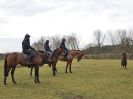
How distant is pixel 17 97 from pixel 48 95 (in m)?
1.47

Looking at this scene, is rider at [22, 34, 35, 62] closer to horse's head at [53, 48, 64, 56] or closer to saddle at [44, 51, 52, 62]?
saddle at [44, 51, 52, 62]

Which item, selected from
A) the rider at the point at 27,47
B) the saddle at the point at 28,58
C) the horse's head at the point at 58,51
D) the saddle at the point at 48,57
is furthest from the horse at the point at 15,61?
the horse's head at the point at 58,51

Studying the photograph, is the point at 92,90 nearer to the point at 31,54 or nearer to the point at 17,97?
the point at 17,97

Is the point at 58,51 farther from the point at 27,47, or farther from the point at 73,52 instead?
the point at 27,47

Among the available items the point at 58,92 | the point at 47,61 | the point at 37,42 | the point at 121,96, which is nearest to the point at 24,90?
the point at 58,92

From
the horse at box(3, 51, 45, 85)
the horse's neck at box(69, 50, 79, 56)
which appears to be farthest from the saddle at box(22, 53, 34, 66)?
the horse's neck at box(69, 50, 79, 56)

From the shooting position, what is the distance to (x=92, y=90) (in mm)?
19750

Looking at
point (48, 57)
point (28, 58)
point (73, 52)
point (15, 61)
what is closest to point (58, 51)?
point (48, 57)

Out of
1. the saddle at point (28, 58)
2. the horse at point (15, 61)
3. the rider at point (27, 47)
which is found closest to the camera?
the horse at point (15, 61)

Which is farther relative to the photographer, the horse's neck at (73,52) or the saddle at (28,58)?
the horse's neck at (73,52)

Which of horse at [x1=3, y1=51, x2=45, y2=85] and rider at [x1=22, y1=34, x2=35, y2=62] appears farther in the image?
rider at [x1=22, y1=34, x2=35, y2=62]

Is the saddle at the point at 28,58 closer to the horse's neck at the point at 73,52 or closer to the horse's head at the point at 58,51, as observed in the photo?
the horse's head at the point at 58,51

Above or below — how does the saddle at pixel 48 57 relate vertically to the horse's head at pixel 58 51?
below

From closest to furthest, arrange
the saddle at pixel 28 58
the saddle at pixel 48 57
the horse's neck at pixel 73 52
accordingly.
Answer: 1. the saddle at pixel 28 58
2. the saddle at pixel 48 57
3. the horse's neck at pixel 73 52
